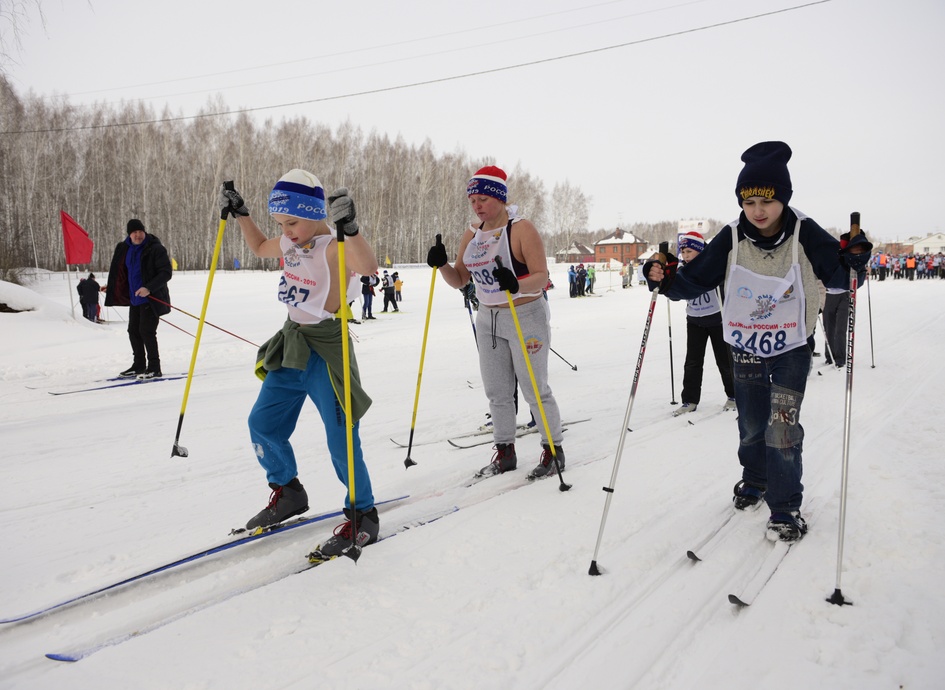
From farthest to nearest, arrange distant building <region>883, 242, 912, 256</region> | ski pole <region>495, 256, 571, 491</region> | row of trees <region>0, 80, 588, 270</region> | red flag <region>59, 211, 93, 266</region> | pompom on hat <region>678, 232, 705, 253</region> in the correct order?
distant building <region>883, 242, 912, 256</region>, row of trees <region>0, 80, 588, 270</region>, red flag <region>59, 211, 93, 266</region>, pompom on hat <region>678, 232, 705, 253</region>, ski pole <region>495, 256, 571, 491</region>

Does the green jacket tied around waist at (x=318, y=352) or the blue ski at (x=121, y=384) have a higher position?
the green jacket tied around waist at (x=318, y=352)

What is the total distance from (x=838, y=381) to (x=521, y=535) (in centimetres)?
596

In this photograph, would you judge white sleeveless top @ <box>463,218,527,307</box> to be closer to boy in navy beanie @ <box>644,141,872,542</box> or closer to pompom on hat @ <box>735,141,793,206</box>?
boy in navy beanie @ <box>644,141,872,542</box>

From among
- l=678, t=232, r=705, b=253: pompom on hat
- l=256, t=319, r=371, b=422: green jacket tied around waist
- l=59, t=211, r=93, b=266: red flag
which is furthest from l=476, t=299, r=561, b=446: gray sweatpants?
l=59, t=211, r=93, b=266: red flag

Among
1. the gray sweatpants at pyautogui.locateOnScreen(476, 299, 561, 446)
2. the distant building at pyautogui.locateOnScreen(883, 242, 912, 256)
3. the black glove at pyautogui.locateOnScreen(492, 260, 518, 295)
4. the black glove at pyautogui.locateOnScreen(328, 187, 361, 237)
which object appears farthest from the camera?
the distant building at pyautogui.locateOnScreen(883, 242, 912, 256)

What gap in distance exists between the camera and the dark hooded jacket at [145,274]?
25.3ft

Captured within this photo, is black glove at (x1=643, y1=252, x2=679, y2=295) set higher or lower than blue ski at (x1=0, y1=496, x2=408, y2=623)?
higher

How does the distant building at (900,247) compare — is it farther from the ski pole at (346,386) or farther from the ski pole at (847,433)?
the ski pole at (346,386)

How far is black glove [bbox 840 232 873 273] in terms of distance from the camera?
242cm

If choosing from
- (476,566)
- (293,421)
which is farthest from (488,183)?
(476,566)

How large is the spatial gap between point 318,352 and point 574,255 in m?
78.9

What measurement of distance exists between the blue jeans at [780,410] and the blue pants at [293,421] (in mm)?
2126

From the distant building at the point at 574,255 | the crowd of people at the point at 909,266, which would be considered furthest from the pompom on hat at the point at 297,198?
the distant building at the point at 574,255

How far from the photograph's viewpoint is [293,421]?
306 cm
